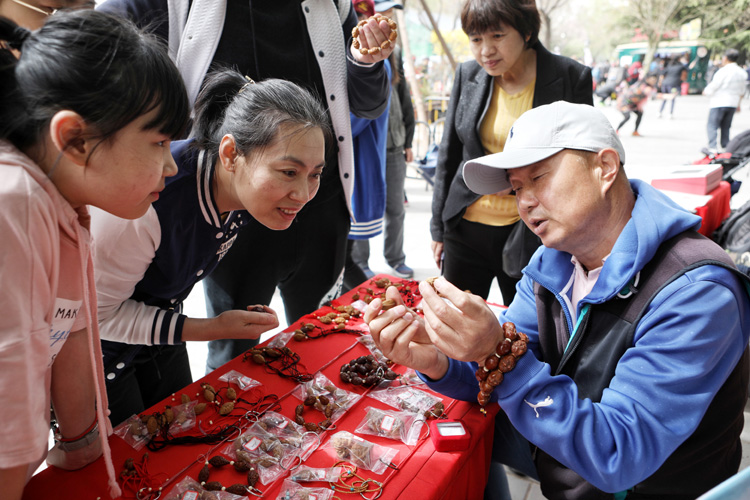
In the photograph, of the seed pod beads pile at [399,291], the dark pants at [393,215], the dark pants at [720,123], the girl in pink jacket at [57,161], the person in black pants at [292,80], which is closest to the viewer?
the girl in pink jacket at [57,161]

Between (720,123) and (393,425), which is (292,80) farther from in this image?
(720,123)

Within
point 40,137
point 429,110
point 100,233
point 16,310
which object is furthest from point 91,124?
point 429,110

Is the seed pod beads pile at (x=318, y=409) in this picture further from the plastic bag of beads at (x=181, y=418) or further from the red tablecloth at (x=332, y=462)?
the plastic bag of beads at (x=181, y=418)

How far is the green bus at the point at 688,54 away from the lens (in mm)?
20141

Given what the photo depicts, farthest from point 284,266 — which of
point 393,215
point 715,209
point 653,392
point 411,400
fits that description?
point 715,209

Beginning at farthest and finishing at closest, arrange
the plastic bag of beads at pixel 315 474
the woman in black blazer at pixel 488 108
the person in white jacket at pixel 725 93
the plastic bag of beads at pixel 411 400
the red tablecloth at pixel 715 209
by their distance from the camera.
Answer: the person in white jacket at pixel 725 93 < the red tablecloth at pixel 715 209 < the woman in black blazer at pixel 488 108 < the plastic bag of beads at pixel 411 400 < the plastic bag of beads at pixel 315 474

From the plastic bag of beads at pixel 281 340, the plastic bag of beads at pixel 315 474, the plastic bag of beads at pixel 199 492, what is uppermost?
the plastic bag of beads at pixel 199 492

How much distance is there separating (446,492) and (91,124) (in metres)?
1.08

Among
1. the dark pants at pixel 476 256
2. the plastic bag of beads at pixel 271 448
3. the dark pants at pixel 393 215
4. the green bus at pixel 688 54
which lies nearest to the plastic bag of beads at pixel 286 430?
the plastic bag of beads at pixel 271 448

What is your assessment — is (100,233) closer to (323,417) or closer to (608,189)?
(323,417)

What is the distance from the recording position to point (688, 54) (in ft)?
62.8

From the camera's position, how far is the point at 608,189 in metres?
1.22

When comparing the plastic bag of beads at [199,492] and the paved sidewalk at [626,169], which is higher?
the plastic bag of beads at [199,492]

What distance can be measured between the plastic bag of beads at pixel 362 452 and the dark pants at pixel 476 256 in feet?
4.41
